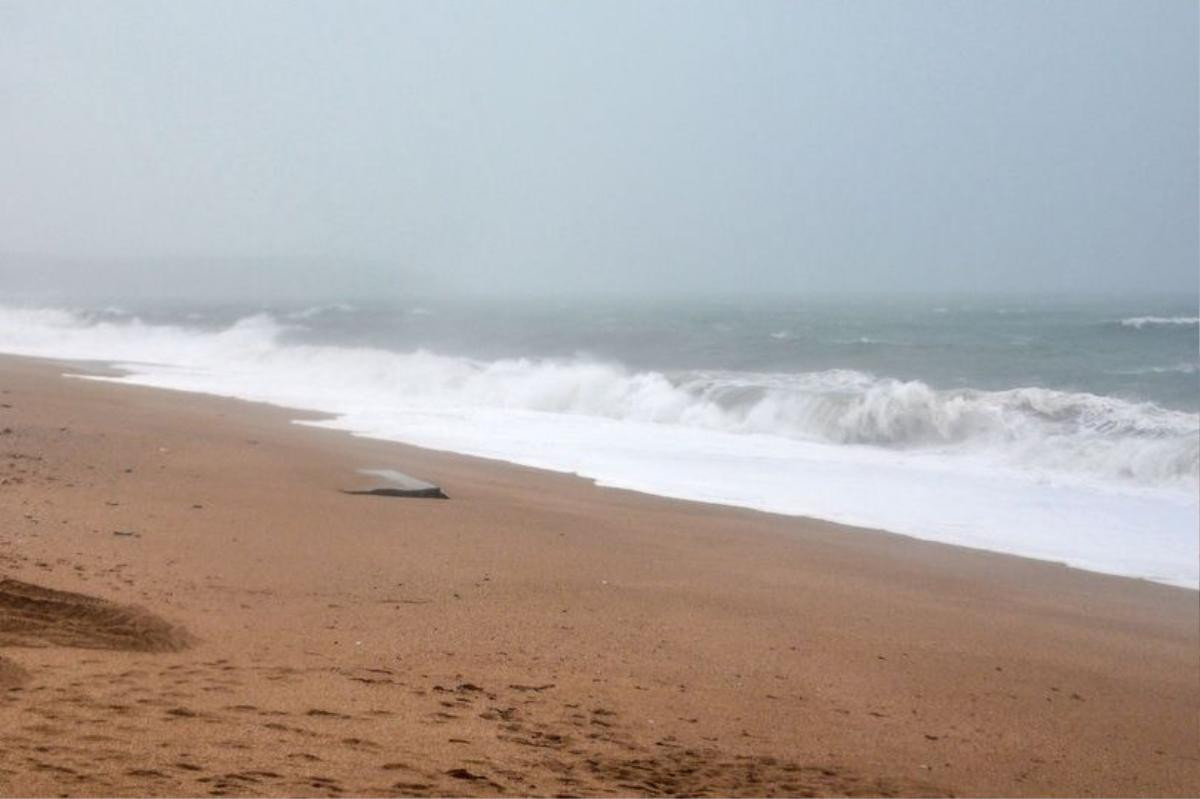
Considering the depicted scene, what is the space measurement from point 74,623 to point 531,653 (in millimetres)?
1992

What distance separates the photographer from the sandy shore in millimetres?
4102

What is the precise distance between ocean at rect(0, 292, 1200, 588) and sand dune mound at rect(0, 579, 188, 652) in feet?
24.0

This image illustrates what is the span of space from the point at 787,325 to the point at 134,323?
26.0 meters

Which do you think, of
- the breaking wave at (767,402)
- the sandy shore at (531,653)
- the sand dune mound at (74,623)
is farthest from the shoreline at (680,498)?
the sand dune mound at (74,623)

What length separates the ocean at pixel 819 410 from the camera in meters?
12.7

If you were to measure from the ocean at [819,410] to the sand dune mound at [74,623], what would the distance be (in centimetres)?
730

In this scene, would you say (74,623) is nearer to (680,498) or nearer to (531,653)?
(531,653)

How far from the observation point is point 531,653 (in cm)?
575

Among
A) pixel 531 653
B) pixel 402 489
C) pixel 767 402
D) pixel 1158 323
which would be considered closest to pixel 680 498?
pixel 402 489

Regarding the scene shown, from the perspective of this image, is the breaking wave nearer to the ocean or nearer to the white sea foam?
the ocean

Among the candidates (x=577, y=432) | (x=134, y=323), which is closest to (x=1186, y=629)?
(x=577, y=432)

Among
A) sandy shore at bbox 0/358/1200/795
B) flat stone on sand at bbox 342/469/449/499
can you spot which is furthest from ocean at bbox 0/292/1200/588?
sandy shore at bbox 0/358/1200/795

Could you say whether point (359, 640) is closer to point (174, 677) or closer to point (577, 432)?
point (174, 677)

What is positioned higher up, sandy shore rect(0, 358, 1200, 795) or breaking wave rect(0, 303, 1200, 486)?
breaking wave rect(0, 303, 1200, 486)
